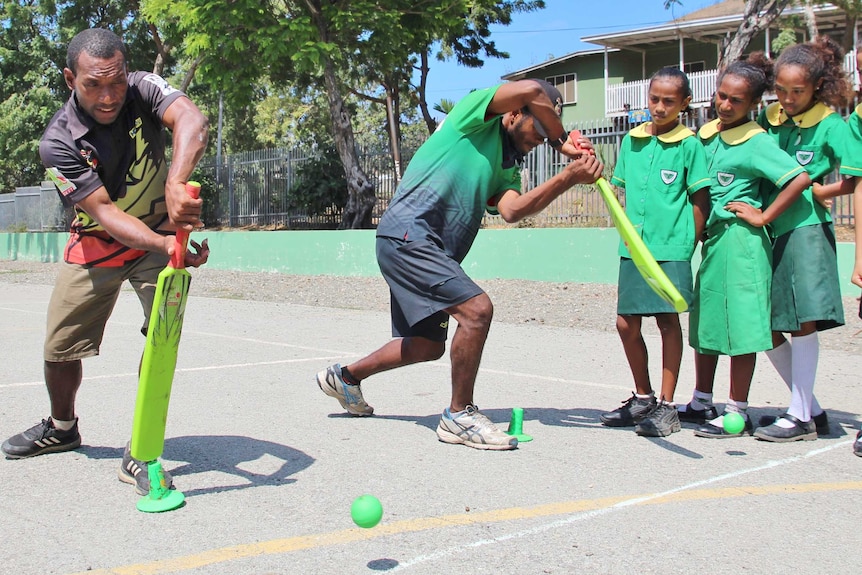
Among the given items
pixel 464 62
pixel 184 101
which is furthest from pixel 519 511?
pixel 464 62

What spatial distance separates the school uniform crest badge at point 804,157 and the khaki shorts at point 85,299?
3466mm

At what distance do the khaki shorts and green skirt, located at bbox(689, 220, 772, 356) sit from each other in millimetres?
2982

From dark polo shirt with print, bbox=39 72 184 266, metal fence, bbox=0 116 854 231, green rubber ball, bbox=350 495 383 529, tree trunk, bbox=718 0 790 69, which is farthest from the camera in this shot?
tree trunk, bbox=718 0 790 69

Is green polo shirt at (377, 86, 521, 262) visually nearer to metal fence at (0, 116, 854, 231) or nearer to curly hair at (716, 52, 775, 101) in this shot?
curly hair at (716, 52, 775, 101)

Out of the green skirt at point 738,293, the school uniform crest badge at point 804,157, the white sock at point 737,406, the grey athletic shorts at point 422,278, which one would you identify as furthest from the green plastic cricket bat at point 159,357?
the school uniform crest badge at point 804,157

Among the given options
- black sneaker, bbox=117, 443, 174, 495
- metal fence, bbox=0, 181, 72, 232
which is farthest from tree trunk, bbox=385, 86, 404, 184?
black sneaker, bbox=117, 443, 174, 495

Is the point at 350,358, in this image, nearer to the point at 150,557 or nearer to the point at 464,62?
the point at 150,557

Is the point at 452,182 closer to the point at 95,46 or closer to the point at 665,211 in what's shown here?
the point at 665,211

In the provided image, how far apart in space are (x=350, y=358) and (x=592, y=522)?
185 inches

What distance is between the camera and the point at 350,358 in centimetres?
812

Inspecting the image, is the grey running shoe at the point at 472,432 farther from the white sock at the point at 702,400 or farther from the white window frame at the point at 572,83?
the white window frame at the point at 572,83

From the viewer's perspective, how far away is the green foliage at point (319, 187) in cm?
2103

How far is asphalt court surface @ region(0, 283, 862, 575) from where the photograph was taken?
10.8 ft

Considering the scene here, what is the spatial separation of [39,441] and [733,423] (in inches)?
147
